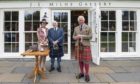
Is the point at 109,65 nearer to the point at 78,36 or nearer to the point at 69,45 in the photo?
the point at 69,45

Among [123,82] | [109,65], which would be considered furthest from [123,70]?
[123,82]

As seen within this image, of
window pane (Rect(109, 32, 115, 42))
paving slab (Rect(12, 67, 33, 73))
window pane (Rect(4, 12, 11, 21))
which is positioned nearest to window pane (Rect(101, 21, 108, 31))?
window pane (Rect(109, 32, 115, 42))

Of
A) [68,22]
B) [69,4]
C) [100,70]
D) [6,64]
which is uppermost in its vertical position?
A: [69,4]

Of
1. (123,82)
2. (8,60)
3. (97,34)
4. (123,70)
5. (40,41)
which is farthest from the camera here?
(8,60)

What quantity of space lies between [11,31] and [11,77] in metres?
5.37

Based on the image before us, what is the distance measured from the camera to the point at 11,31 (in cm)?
1641

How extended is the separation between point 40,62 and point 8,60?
452 cm

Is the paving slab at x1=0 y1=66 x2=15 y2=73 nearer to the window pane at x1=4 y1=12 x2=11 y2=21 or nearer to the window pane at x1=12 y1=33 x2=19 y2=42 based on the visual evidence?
the window pane at x1=12 y1=33 x2=19 y2=42

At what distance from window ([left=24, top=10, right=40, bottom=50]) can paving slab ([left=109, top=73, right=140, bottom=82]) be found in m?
5.64

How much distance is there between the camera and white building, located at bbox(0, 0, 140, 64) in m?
16.2

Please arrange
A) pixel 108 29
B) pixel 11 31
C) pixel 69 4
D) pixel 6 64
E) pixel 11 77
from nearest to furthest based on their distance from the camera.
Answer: pixel 11 77, pixel 6 64, pixel 69 4, pixel 11 31, pixel 108 29

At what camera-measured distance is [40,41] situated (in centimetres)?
1195

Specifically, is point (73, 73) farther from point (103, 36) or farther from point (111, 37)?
point (111, 37)

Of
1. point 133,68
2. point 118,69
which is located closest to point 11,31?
point 118,69
